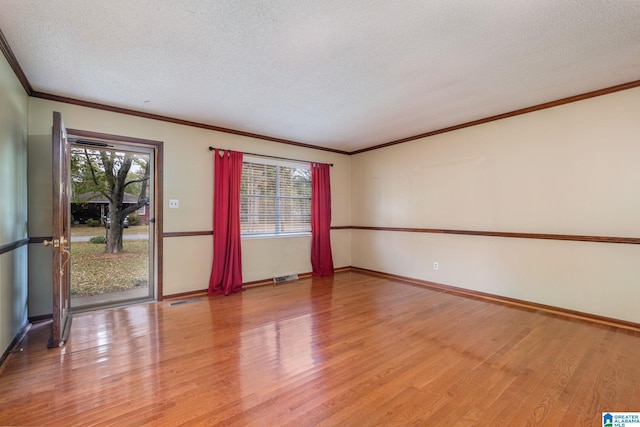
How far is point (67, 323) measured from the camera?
3.08m

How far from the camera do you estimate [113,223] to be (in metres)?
4.03

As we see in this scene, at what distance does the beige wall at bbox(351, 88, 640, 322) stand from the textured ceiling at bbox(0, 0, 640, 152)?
1.45 ft

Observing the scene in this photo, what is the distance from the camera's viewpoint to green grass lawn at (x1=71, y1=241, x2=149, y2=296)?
12.9 feet

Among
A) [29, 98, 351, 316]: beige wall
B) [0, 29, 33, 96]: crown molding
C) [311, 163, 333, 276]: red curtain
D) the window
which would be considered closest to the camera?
[0, 29, 33, 96]: crown molding

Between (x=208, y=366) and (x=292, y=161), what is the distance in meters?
3.71

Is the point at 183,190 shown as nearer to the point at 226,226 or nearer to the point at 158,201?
the point at 158,201

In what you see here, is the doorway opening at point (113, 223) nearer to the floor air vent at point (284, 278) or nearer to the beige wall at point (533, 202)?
the floor air vent at point (284, 278)

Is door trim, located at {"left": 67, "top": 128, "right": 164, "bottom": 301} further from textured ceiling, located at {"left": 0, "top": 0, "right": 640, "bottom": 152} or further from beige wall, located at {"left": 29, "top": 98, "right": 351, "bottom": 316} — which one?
textured ceiling, located at {"left": 0, "top": 0, "right": 640, "bottom": 152}

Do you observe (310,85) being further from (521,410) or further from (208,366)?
(521,410)

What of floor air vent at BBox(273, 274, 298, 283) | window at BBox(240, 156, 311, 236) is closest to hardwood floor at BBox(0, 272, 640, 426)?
floor air vent at BBox(273, 274, 298, 283)

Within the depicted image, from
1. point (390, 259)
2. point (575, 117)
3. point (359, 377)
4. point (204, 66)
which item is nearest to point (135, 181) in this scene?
point (204, 66)

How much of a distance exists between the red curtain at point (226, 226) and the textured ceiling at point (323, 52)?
36.5 inches

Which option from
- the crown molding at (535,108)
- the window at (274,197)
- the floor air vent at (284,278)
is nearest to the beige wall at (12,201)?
the window at (274,197)

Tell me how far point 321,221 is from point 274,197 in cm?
102
